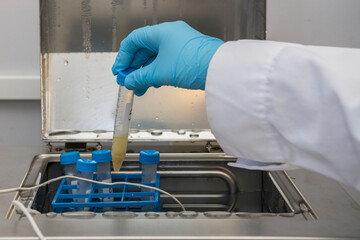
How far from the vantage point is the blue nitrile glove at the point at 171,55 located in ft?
3.15

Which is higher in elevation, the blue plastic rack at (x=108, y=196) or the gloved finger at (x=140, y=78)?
the gloved finger at (x=140, y=78)

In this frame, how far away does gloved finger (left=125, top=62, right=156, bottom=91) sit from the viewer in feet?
3.35

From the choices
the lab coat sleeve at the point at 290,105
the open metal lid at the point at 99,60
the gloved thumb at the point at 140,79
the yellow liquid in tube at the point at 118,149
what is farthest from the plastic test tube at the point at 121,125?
the lab coat sleeve at the point at 290,105

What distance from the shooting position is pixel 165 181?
138 cm

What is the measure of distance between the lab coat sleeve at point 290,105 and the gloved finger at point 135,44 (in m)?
0.23

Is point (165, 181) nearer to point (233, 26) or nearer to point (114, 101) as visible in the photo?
point (114, 101)

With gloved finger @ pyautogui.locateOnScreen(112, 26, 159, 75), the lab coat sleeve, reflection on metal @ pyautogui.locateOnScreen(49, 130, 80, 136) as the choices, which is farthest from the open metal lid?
the lab coat sleeve

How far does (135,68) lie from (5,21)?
76 cm

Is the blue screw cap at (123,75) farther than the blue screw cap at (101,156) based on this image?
No

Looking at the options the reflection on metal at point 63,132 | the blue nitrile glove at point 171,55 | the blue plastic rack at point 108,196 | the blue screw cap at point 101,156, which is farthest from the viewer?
the reflection on metal at point 63,132

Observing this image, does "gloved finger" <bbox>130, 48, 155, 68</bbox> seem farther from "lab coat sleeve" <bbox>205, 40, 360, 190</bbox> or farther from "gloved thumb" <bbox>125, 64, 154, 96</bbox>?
"lab coat sleeve" <bbox>205, 40, 360, 190</bbox>

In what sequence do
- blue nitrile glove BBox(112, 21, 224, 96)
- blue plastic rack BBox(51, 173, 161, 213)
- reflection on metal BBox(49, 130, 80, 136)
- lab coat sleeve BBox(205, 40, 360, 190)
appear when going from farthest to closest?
reflection on metal BBox(49, 130, 80, 136) → blue plastic rack BBox(51, 173, 161, 213) → blue nitrile glove BBox(112, 21, 224, 96) → lab coat sleeve BBox(205, 40, 360, 190)

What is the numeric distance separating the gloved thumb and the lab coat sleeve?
212 millimetres

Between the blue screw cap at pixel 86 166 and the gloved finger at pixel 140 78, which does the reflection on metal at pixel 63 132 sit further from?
the gloved finger at pixel 140 78
